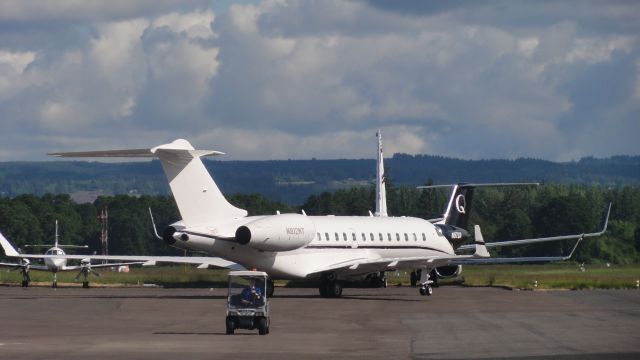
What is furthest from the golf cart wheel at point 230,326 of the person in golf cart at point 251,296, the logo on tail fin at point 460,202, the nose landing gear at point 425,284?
the logo on tail fin at point 460,202

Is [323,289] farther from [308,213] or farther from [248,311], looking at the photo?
[308,213]

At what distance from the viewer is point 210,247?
173 feet

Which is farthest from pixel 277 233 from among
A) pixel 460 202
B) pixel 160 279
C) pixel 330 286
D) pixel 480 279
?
pixel 480 279

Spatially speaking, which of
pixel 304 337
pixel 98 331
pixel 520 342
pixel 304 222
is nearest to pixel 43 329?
pixel 98 331

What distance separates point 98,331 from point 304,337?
5964 mm

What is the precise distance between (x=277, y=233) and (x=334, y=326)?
503 inches

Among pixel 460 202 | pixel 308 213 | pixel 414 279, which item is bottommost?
pixel 414 279

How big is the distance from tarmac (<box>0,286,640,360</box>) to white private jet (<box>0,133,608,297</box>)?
1.49 m

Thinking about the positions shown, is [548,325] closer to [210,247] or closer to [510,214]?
[210,247]

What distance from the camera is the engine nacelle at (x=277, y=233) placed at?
52.0 m

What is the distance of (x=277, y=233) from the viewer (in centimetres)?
5322

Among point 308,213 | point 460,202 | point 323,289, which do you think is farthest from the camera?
point 308,213

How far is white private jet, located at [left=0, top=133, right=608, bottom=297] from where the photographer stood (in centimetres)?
5191

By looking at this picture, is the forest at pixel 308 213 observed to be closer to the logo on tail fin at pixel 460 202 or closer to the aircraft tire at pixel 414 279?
the logo on tail fin at pixel 460 202
